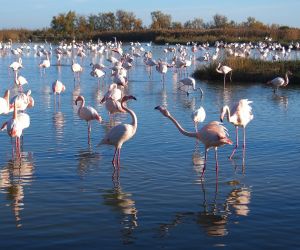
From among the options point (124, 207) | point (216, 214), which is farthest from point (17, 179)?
point (216, 214)

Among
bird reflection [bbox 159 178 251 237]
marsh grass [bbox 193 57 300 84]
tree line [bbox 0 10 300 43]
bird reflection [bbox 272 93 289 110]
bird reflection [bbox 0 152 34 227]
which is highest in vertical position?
tree line [bbox 0 10 300 43]

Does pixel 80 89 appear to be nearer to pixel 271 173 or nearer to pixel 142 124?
pixel 142 124

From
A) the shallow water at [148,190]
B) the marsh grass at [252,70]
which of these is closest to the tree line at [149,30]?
the marsh grass at [252,70]

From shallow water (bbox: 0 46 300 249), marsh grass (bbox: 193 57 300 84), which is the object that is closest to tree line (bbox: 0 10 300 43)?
marsh grass (bbox: 193 57 300 84)

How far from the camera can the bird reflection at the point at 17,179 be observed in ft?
22.5

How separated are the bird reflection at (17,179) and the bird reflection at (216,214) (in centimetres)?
189

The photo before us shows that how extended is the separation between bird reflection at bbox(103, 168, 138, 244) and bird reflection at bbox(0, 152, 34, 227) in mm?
1153

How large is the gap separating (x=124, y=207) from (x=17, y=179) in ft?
6.59

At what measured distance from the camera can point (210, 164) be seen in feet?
29.6

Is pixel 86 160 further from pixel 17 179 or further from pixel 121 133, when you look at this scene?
pixel 17 179

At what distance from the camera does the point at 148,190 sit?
24.6ft

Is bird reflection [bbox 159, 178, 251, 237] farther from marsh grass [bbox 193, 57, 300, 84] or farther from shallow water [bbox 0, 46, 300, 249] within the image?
marsh grass [bbox 193, 57, 300, 84]

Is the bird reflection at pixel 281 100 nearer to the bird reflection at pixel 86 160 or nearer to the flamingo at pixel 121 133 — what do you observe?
the bird reflection at pixel 86 160

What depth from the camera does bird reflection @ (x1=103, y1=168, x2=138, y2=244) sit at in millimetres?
6051
